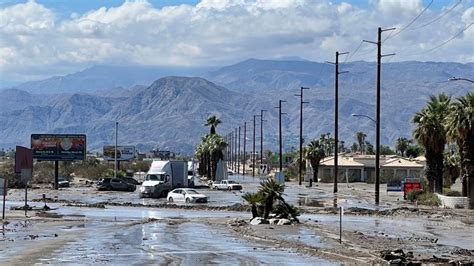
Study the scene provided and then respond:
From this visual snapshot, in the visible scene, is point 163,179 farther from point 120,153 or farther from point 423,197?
point 120,153

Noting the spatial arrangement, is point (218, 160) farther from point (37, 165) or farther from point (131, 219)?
point (131, 219)

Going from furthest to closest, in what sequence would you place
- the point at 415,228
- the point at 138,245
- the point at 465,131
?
the point at 465,131 < the point at 415,228 < the point at 138,245

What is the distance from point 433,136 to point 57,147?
4939 centimetres

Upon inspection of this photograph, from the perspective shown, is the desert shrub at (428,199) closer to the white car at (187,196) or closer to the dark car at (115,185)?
the white car at (187,196)

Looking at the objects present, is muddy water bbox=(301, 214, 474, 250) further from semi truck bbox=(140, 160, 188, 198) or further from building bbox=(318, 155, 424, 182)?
building bbox=(318, 155, 424, 182)

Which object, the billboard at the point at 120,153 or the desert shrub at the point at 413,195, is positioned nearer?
the desert shrub at the point at 413,195

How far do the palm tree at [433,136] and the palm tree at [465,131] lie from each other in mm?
6503

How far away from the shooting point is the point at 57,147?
323ft

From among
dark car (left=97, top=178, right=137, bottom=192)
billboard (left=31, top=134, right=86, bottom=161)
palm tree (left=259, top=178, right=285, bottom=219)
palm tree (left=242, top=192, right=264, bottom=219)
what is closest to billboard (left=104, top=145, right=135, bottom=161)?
billboard (left=31, top=134, right=86, bottom=161)

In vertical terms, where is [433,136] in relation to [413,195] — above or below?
above

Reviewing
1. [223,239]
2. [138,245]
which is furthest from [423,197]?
[138,245]

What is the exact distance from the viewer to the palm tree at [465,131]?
181 ft

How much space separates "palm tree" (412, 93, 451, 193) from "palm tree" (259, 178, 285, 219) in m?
27.7

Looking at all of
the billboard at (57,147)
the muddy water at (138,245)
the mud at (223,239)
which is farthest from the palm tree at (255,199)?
the billboard at (57,147)
